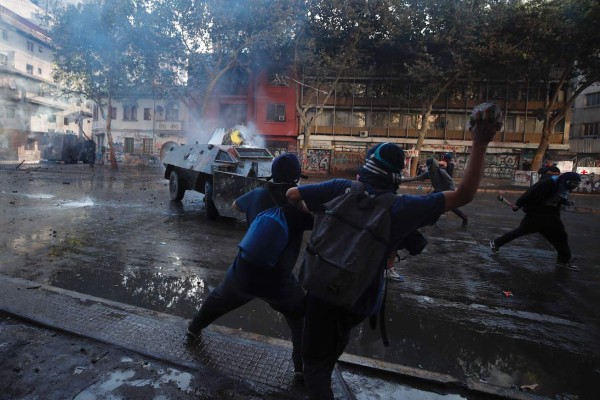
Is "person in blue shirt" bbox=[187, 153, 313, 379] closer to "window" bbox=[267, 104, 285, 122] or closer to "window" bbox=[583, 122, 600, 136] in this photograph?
"window" bbox=[267, 104, 285, 122]

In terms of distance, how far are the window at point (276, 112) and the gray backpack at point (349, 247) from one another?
3022cm

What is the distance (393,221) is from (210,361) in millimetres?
1796

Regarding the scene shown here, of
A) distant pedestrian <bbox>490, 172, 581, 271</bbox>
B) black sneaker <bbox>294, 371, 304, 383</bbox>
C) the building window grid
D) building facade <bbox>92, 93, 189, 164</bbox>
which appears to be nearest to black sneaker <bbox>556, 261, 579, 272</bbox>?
distant pedestrian <bbox>490, 172, 581, 271</bbox>

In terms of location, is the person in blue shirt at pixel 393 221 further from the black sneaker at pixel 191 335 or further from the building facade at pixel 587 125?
the building facade at pixel 587 125

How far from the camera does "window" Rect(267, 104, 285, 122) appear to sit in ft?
104

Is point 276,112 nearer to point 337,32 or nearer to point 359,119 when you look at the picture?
point 359,119

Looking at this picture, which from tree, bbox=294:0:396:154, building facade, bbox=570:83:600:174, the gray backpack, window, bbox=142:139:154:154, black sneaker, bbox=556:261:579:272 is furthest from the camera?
window, bbox=142:139:154:154

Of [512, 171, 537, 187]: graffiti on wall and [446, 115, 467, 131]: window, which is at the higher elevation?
[446, 115, 467, 131]: window

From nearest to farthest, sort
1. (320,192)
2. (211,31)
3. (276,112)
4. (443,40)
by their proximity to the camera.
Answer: (320,192)
(211,31)
(443,40)
(276,112)

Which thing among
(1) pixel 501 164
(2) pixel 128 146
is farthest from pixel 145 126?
(1) pixel 501 164

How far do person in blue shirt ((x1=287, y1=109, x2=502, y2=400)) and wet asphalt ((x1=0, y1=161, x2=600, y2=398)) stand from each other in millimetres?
1272

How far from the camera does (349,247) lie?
75.9 inches

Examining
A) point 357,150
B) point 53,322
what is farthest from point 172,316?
point 357,150

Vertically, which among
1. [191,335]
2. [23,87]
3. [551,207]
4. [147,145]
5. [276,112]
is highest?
[23,87]
